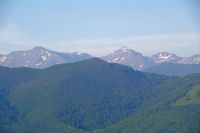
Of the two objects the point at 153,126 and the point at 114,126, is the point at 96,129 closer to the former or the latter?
the point at 114,126

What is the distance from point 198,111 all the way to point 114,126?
52750mm

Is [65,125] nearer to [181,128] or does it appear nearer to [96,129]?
[96,129]

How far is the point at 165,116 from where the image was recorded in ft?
640

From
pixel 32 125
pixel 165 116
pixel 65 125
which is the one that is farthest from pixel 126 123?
pixel 32 125

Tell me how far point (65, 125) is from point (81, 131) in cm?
1322

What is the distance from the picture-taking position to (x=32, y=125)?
→ 194 m

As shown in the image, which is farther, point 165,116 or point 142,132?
point 165,116

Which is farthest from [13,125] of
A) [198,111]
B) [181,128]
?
[198,111]

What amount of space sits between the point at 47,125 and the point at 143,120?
200 ft

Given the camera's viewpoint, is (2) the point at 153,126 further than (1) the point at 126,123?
No

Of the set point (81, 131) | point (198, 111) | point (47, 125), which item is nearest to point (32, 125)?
point (47, 125)

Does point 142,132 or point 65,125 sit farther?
point 65,125

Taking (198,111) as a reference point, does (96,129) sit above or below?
below

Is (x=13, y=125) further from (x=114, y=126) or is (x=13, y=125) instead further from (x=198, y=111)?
(x=198, y=111)
